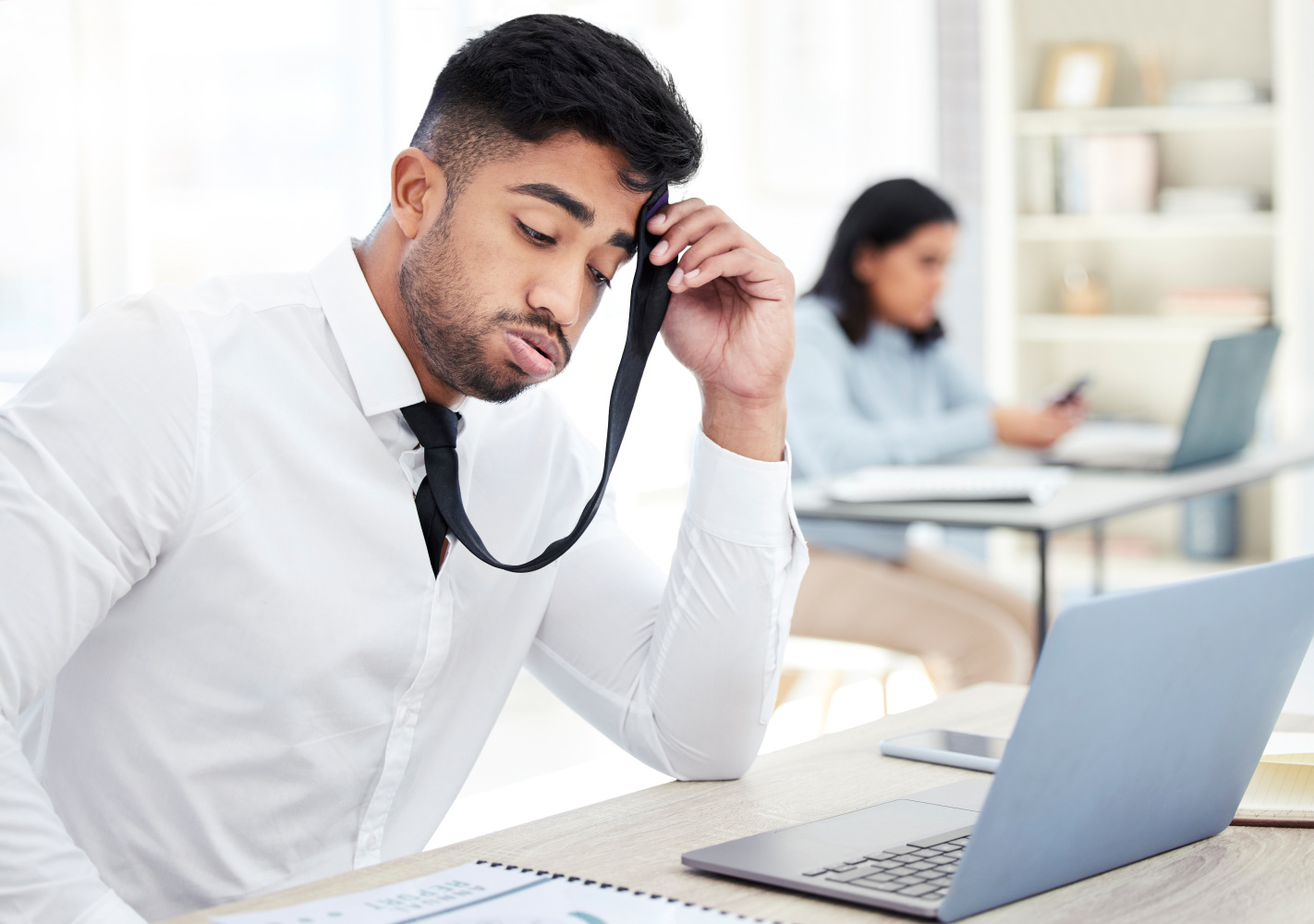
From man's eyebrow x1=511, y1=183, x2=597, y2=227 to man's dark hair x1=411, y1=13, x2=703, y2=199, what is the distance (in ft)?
0.13

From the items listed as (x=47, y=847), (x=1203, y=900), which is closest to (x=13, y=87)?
(x=47, y=847)

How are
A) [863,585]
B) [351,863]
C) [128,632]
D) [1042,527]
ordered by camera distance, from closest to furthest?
1. [128,632]
2. [351,863]
3. [1042,527]
4. [863,585]

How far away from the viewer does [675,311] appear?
141 centimetres

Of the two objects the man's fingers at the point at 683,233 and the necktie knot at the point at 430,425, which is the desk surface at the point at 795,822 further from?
the man's fingers at the point at 683,233

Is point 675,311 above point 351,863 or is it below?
above

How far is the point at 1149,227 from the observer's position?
15.7ft

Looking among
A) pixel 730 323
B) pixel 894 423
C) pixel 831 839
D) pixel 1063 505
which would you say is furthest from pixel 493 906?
pixel 894 423

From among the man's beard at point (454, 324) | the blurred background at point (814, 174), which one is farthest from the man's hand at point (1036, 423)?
the man's beard at point (454, 324)

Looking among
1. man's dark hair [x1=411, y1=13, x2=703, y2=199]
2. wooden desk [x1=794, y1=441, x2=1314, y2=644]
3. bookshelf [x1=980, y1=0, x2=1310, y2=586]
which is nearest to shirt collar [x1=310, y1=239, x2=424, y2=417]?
man's dark hair [x1=411, y1=13, x2=703, y2=199]

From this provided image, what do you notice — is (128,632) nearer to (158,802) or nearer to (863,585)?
(158,802)

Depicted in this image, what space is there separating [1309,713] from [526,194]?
0.85 m

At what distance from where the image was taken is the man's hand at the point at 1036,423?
3301mm

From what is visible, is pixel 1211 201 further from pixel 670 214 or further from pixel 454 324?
pixel 454 324

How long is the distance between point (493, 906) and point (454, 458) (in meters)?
0.50
